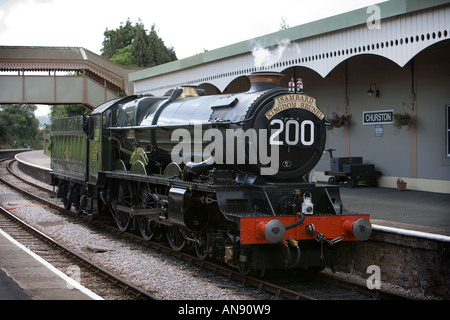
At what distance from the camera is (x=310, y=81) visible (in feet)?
66.9

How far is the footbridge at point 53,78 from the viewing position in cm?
2942

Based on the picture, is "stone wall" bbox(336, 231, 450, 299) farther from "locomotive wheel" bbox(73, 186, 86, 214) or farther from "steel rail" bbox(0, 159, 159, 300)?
"locomotive wheel" bbox(73, 186, 86, 214)

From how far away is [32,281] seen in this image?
7.64 metres

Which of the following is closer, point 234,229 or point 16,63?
point 234,229

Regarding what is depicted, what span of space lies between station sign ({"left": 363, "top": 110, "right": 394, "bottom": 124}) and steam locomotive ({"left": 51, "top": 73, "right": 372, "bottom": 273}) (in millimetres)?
8091

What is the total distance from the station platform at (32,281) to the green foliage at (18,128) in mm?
70160

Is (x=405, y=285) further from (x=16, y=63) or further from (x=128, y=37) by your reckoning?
(x=128, y=37)

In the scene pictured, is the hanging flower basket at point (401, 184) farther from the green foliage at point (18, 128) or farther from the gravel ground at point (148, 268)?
the green foliage at point (18, 128)

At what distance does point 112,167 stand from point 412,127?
8608mm

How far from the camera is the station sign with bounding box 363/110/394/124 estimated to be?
16.8 m

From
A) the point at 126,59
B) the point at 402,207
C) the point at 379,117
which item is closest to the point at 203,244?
the point at 402,207

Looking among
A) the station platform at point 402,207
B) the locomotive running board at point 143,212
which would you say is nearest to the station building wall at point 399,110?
the station platform at point 402,207
